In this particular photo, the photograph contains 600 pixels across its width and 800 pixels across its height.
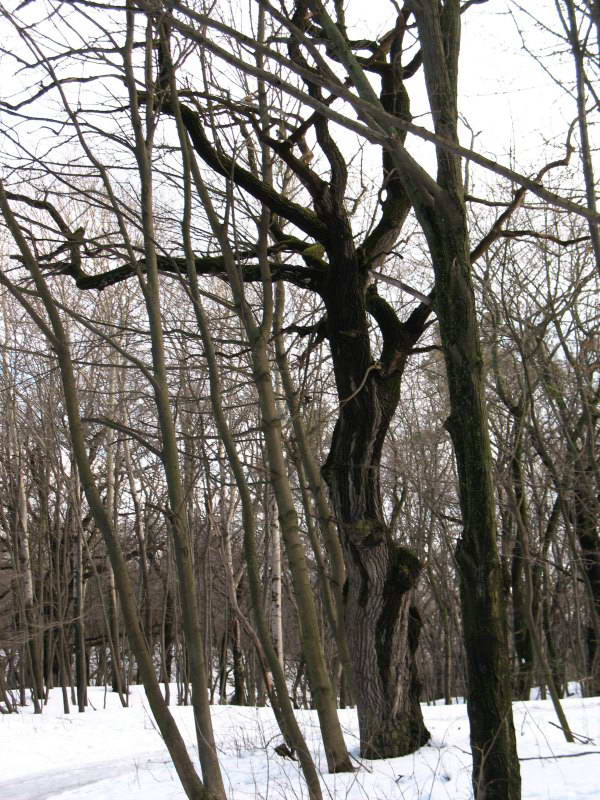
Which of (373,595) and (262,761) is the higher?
(373,595)

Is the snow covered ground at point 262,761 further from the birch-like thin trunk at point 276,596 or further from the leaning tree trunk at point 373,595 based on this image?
the birch-like thin trunk at point 276,596

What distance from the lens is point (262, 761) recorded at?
19.6 feet

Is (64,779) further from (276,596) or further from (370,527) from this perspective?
(276,596)

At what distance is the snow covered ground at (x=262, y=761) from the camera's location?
14.4 ft

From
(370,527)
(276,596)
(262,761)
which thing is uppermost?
(370,527)

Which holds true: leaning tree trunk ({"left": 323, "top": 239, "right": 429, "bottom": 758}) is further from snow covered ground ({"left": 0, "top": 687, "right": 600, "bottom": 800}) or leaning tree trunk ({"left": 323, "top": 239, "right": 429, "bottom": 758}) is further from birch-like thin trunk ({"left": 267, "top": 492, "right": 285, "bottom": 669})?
→ birch-like thin trunk ({"left": 267, "top": 492, "right": 285, "bottom": 669})

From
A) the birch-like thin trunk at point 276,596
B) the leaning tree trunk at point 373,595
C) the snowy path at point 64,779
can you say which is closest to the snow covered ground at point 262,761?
the snowy path at point 64,779

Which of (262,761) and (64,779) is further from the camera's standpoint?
(64,779)

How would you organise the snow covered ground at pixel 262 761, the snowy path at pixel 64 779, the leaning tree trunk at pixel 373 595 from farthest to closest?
the snowy path at pixel 64 779 → the leaning tree trunk at pixel 373 595 → the snow covered ground at pixel 262 761

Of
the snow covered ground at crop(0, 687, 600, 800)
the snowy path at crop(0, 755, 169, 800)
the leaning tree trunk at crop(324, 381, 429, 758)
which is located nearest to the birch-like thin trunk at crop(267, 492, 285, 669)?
the snow covered ground at crop(0, 687, 600, 800)

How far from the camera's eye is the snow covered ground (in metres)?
4.40

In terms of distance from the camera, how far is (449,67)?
3438 millimetres

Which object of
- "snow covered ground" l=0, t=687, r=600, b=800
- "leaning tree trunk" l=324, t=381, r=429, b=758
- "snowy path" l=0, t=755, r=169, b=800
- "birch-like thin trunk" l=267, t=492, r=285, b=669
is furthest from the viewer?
"birch-like thin trunk" l=267, t=492, r=285, b=669

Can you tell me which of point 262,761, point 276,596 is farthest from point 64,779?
point 276,596
